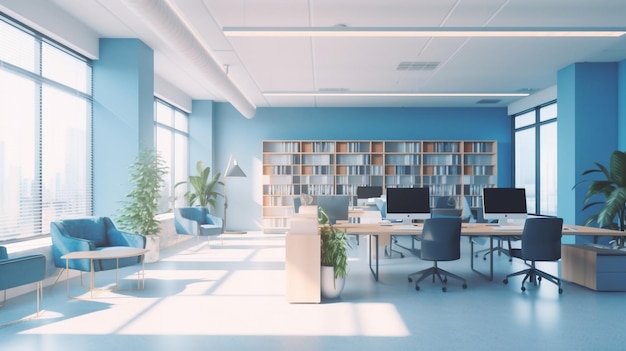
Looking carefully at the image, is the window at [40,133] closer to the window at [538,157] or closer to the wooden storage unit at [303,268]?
the wooden storage unit at [303,268]

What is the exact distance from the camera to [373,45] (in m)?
6.77

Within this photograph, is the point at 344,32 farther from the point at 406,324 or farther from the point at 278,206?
the point at 278,206

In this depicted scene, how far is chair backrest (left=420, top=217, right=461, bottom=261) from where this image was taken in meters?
5.27

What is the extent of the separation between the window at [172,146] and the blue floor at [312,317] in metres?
4.10

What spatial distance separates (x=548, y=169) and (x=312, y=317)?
27.4ft

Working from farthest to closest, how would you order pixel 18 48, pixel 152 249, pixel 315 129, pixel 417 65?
pixel 315 129 → pixel 417 65 → pixel 152 249 → pixel 18 48

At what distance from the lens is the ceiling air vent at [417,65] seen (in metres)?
7.71

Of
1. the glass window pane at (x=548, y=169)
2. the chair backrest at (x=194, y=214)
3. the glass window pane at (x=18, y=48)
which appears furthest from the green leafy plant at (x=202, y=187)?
the glass window pane at (x=548, y=169)

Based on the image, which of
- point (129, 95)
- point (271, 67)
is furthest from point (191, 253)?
point (271, 67)

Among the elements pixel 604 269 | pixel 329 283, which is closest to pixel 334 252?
pixel 329 283

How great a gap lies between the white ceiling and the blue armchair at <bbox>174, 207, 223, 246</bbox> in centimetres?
282

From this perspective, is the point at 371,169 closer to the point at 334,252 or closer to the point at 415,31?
the point at 334,252

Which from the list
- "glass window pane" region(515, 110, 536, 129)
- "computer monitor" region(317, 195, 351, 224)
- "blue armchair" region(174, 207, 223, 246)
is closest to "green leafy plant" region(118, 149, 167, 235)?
"blue armchair" region(174, 207, 223, 246)

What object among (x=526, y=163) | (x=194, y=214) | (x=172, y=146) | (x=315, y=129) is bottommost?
(x=194, y=214)
